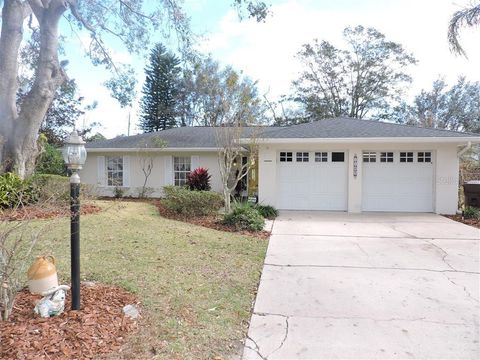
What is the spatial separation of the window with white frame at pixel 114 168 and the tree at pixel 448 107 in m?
26.1

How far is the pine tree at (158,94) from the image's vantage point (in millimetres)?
35406

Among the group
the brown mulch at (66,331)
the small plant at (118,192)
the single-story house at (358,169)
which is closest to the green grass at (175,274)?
the brown mulch at (66,331)


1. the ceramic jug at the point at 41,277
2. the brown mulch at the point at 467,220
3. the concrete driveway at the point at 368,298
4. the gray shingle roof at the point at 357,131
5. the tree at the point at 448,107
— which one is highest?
the tree at the point at 448,107

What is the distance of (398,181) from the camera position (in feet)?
36.0

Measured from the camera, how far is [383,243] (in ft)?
21.9

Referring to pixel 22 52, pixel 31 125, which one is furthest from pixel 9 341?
pixel 22 52

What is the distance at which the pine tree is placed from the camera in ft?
116

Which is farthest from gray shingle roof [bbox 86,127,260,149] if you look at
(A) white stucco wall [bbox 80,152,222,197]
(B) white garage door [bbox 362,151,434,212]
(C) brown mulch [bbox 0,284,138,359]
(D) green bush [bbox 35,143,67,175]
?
(C) brown mulch [bbox 0,284,138,359]

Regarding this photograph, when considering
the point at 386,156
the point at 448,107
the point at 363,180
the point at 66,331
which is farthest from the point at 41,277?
the point at 448,107

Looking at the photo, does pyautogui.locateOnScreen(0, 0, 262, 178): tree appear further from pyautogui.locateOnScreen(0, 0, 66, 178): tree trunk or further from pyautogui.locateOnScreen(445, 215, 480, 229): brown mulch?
pyautogui.locateOnScreen(445, 215, 480, 229): brown mulch

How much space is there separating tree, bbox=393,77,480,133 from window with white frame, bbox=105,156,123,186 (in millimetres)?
26092

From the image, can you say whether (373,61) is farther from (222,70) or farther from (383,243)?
(383,243)

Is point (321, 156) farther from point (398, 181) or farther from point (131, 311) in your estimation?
point (131, 311)

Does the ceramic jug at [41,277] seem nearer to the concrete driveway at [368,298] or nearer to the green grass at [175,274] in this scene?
the green grass at [175,274]
